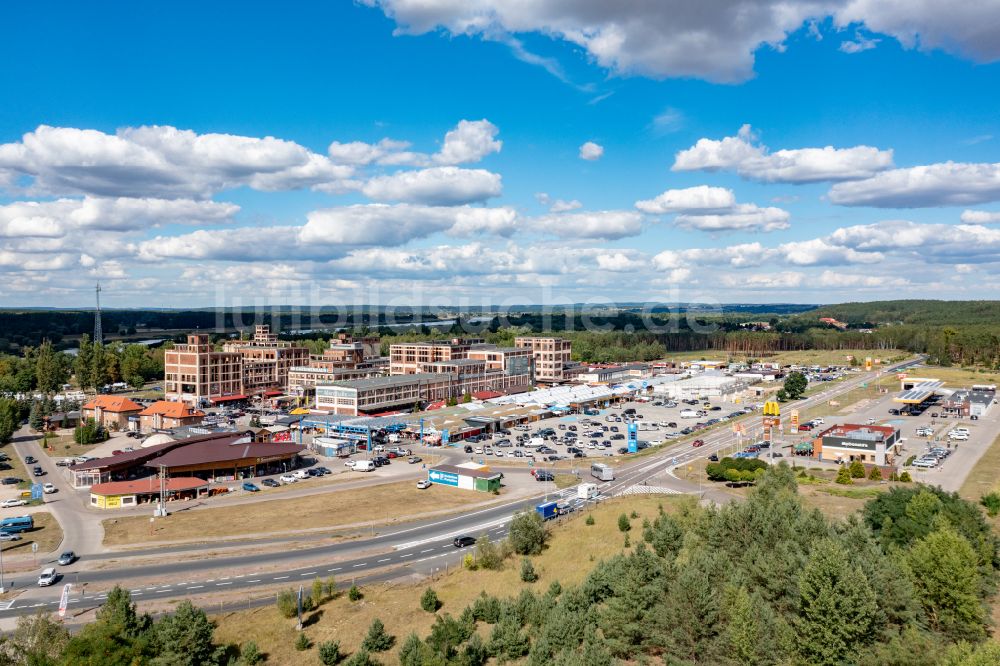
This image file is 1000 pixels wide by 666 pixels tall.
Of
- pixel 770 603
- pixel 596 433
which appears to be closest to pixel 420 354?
pixel 596 433

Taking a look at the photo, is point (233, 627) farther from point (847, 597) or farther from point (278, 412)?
point (278, 412)

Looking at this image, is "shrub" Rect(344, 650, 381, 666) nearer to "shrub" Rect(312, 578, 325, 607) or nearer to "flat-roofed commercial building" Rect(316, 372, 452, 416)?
"shrub" Rect(312, 578, 325, 607)

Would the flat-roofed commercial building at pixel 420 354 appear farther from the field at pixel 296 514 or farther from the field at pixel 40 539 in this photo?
the field at pixel 40 539

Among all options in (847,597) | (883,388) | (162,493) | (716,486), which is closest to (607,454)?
(716,486)

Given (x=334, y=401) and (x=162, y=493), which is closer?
(x=162, y=493)

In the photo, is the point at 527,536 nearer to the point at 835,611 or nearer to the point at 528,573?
the point at 528,573

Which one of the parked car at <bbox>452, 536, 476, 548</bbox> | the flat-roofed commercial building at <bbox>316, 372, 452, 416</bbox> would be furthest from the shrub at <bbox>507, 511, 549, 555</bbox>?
the flat-roofed commercial building at <bbox>316, 372, 452, 416</bbox>

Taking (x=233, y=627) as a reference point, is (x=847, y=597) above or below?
above
